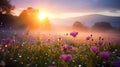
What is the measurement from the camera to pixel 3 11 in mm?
31016

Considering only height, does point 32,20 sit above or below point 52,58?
above

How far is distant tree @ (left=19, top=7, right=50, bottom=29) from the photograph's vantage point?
28.4 meters

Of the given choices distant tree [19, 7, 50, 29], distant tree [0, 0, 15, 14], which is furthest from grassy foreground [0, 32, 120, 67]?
distant tree [0, 0, 15, 14]

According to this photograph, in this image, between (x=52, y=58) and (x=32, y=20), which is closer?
(x=52, y=58)

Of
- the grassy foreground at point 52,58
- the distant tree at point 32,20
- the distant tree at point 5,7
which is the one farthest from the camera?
the distant tree at point 5,7

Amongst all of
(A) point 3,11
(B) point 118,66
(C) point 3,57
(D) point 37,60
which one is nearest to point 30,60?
(D) point 37,60

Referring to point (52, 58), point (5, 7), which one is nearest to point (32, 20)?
point (5, 7)

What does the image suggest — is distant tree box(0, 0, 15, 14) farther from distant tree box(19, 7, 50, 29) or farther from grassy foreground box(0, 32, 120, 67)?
grassy foreground box(0, 32, 120, 67)

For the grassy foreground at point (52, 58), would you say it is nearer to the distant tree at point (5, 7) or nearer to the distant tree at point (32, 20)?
the distant tree at point (32, 20)

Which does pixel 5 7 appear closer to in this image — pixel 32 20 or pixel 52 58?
pixel 32 20

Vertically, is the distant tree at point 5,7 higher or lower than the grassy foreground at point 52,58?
higher

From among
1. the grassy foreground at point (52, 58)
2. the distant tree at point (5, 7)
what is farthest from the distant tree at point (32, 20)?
the grassy foreground at point (52, 58)

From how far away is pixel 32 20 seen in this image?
96.4 ft

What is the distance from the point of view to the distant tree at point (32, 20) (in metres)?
28.4
